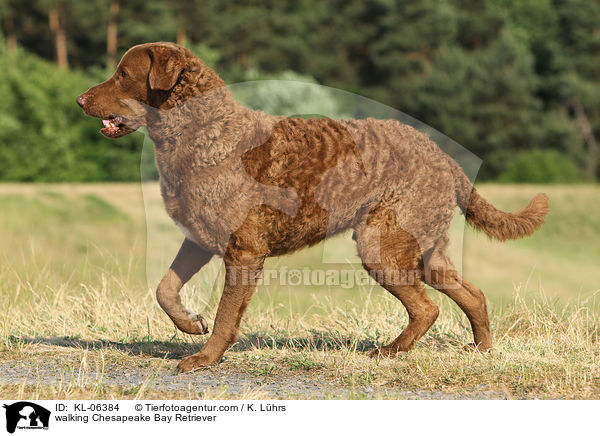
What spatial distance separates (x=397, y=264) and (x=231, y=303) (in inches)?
47.6

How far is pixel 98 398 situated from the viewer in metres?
4.24

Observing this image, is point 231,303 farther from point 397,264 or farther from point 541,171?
point 541,171

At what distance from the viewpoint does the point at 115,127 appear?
16.2ft

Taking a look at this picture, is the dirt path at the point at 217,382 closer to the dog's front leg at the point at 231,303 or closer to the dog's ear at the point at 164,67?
the dog's front leg at the point at 231,303

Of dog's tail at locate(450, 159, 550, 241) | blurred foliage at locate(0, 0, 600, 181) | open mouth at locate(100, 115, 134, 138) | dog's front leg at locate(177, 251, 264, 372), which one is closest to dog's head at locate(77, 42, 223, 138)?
open mouth at locate(100, 115, 134, 138)

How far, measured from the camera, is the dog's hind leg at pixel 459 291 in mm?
5395

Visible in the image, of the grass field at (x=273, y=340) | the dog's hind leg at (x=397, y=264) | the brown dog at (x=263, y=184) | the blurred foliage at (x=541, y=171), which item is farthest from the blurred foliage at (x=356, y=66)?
the dog's hind leg at (x=397, y=264)

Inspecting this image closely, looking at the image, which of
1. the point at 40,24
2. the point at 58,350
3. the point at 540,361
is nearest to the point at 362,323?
the point at 540,361

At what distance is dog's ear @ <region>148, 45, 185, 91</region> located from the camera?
4754mm

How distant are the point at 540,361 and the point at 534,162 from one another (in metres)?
22.7

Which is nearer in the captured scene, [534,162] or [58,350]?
[58,350]

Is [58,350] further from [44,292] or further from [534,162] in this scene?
[534,162]
